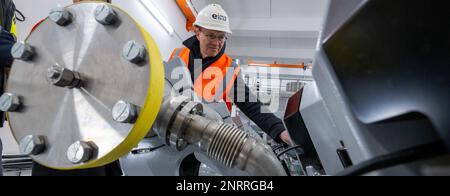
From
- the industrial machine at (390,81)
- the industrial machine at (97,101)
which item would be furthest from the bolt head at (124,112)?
the industrial machine at (390,81)

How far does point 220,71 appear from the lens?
1.54 m

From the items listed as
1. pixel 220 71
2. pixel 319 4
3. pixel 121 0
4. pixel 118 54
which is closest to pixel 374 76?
pixel 118 54

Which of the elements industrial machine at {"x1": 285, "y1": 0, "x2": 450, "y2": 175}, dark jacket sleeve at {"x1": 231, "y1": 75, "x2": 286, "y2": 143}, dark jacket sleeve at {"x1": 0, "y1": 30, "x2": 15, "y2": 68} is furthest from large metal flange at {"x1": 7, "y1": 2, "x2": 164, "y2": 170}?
dark jacket sleeve at {"x1": 231, "y1": 75, "x2": 286, "y2": 143}

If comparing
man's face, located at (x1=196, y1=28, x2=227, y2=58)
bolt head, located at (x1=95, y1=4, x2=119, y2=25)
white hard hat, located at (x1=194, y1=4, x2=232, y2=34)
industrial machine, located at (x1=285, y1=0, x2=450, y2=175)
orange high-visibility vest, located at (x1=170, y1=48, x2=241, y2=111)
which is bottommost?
industrial machine, located at (x1=285, y1=0, x2=450, y2=175)

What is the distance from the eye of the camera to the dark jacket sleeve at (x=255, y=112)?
1.03 metres

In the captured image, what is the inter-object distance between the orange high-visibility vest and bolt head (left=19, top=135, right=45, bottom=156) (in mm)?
993

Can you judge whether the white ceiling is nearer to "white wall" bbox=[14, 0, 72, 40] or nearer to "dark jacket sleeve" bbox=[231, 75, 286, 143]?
"white wall" bbox=[14, 0, 72, 40]

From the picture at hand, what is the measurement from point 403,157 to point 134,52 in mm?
277

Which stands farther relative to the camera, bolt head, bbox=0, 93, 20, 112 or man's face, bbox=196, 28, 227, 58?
man's face, bbox=196, 28, 227, 58

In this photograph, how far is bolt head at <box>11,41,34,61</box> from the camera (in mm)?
360

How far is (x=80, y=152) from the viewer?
29 cm

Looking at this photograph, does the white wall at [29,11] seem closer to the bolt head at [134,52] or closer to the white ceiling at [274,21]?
the bolt head at [134,52]

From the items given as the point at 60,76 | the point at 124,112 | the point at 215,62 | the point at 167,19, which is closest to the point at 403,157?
the point at 124,112

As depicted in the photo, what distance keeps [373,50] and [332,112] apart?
10 centimetres
